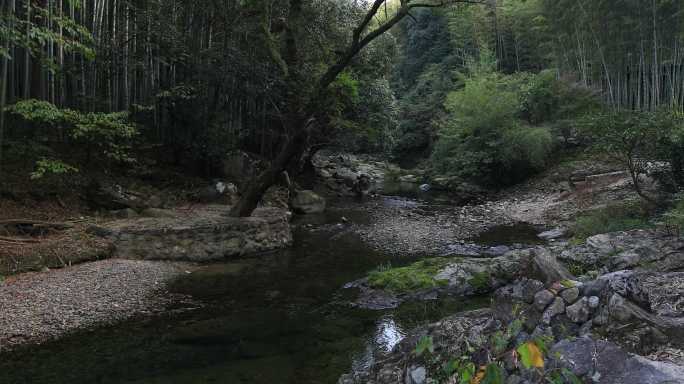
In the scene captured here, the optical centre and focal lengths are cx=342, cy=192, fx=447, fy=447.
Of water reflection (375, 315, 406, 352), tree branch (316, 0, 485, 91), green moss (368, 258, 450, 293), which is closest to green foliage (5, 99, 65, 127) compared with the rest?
tree branch (316, 0, 485, 91)

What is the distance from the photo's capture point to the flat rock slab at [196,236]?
8609 mm

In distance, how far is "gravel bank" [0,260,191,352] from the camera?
208 inches

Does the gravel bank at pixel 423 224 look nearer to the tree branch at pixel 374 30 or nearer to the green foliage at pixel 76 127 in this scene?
the tree branch at pixel 374 30

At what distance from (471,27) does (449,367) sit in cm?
3220

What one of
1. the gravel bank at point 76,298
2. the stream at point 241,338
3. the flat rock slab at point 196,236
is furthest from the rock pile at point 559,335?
the flat rock slab at point 196,236

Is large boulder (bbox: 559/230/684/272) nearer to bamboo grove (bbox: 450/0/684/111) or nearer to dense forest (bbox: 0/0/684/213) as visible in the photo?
dense forest (bbox: 0/0/684/213)

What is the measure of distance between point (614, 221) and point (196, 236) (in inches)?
358

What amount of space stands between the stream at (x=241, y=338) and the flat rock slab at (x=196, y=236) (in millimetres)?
1135

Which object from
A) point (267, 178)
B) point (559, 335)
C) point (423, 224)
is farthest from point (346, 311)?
point (423, 224)

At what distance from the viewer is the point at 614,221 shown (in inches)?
390

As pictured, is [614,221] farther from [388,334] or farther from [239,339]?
[239,339]

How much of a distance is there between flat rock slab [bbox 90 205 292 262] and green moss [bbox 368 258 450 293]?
3523 mm

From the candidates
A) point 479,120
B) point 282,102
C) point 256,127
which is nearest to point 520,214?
point 479,120

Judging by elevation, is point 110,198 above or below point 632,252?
above
